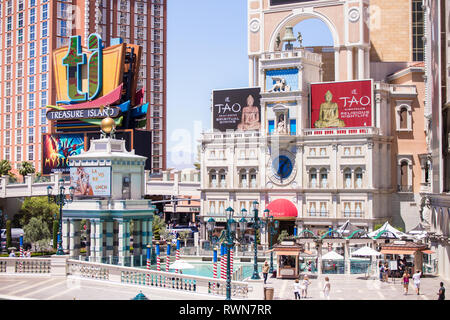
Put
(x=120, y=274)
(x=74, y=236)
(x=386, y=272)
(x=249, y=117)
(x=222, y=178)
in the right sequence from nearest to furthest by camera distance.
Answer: (x=120, y=274), (x=386, y=272), (x=74, y=236), (x=222, y=178), (x=249, y=117)

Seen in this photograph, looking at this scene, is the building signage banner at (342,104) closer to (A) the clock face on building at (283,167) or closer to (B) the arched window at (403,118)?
(A) the clock face on building at (283,167)

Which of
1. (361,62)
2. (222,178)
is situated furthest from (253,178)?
(361,62)

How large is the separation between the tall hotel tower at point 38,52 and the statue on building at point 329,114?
2336 inches

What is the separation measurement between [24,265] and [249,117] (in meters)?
48.2

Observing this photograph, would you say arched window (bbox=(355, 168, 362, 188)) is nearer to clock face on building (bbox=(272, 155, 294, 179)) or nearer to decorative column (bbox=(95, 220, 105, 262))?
clock face on building (bbox=(272, 155, 294, 179))

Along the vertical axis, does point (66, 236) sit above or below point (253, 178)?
below

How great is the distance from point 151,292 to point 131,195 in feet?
63.6

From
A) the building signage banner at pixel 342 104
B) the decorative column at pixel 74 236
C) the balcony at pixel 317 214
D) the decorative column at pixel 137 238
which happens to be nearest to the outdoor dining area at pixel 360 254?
the decorative column at pixel 137 238

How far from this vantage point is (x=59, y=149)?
92.9 m

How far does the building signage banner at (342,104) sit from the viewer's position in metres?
77.3

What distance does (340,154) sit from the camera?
77125mm

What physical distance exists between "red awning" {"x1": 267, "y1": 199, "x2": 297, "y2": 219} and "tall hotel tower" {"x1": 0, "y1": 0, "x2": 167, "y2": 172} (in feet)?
188

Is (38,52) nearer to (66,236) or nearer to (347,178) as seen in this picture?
(347,178)

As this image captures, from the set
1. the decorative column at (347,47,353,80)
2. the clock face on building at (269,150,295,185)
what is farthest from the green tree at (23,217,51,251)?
the decorative column at (347,47,353,80)
